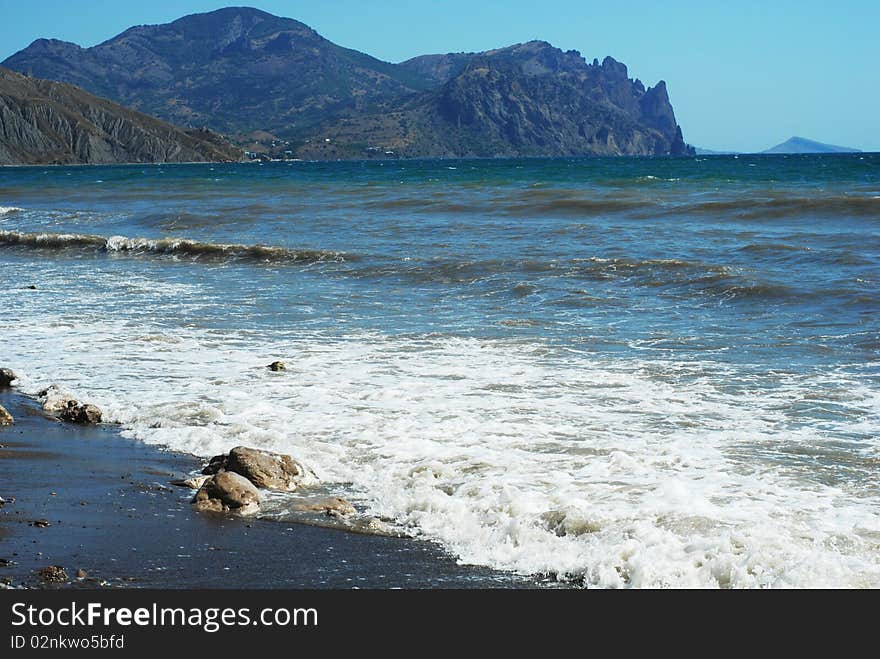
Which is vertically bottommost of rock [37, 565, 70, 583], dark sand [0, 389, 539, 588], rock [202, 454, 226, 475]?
dark sand [0, 389, 539, 588]

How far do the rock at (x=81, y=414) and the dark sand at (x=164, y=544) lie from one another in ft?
3.97

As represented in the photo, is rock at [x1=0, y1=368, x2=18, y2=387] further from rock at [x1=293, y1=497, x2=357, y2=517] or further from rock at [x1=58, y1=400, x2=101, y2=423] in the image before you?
rock at [x1=293, y1=497, x2=357, y2=517]

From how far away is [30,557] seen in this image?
5.48 meters

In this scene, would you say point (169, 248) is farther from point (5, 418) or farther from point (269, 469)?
point (269, 469)

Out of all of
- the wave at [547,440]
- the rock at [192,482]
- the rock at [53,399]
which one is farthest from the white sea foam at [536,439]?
the rock at [192,482]

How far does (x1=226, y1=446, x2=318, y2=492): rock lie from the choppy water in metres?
0.24

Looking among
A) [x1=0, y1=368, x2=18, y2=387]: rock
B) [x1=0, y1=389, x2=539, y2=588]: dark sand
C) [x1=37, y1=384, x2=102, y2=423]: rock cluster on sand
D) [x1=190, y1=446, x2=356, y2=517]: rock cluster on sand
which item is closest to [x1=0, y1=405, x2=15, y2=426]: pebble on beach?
[x1=37, y1=384, x2=102, y2=423]: rock cluster on sand

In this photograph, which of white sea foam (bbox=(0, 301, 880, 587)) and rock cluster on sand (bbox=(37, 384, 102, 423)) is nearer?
white sea foam (bbox=(0, 301, 880, 587))

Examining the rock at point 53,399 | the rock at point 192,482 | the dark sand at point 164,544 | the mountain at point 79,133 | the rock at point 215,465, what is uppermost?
the mountain at point 79,133

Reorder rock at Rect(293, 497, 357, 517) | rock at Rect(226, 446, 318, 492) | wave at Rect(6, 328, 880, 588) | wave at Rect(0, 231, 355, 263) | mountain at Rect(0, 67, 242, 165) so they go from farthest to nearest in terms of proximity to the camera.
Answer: mountain at Rect(0, 67, 242, 165), wave at Rect(0, 231, 355, 263), rock at Rect(226, 446, 318, 492), rock at Rect(293, 497, 357, 517), wave at Rect(6, 328, 880, 588)

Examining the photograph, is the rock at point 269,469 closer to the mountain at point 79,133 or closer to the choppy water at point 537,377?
the choppy water at point 537,377

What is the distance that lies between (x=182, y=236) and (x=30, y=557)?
22589 mm

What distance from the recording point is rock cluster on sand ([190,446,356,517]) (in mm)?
6453

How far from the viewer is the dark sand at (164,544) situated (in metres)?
5.30
